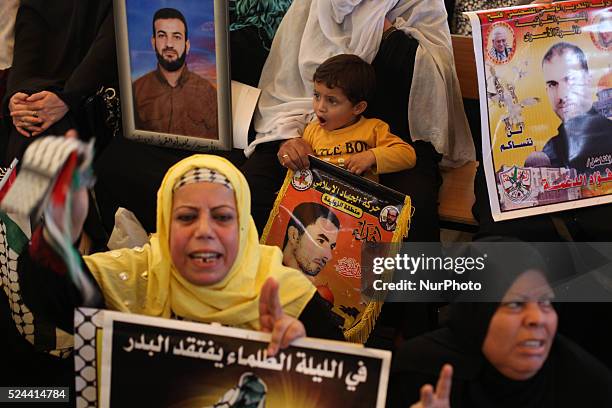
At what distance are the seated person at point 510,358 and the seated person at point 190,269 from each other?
0.28 meters

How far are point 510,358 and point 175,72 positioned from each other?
1613mm

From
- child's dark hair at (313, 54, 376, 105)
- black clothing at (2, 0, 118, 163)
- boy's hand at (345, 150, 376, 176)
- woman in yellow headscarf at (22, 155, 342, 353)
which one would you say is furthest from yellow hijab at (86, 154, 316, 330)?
black clothing at (2, 0, 118, 163)

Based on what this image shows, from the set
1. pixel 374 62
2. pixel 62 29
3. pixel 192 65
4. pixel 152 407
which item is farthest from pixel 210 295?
pixel 62 29

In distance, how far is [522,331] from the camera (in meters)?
1.40

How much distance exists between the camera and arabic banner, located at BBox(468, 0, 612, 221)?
2.18 metres

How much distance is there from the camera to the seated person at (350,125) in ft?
7.92

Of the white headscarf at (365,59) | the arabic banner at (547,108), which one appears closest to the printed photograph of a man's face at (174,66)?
the white headscarf at (365,59)

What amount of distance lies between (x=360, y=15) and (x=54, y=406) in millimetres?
1604

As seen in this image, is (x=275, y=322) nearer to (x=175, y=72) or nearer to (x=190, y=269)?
(x=190, y=269)

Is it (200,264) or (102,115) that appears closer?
(200,264)

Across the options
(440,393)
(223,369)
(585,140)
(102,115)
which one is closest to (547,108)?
(585,140)

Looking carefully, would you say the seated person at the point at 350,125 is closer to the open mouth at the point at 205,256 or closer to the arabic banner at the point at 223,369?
the open mouth at the point at 205,256

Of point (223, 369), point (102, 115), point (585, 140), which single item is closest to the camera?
point (223, 369)

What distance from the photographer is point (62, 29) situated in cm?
288
